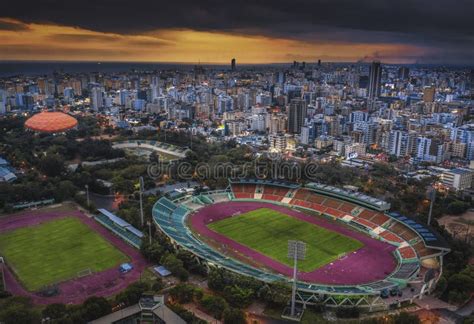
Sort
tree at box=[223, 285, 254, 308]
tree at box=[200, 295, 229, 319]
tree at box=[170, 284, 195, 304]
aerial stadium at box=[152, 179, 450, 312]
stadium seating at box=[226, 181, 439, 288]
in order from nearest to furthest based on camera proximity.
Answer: tree at box=[200, 295, 229, 319], tree at box=[223, 285, 254, 308], tree at box=[170, 284, 195, 304], aerial stadium at box=[152, 179, 450, 312], stadium seating at box=[226, 181, 439, 288]

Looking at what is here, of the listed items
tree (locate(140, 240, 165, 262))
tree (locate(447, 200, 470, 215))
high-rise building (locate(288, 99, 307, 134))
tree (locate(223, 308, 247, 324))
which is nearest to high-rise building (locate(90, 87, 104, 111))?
high-rise building (locate(288, 99, 307, 134))

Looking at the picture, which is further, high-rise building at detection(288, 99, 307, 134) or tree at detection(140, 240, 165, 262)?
high-rise building at detection(288, 99, 307, 134)

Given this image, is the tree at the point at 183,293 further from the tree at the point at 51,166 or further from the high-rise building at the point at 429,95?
the high-rise building at the point at 429,95

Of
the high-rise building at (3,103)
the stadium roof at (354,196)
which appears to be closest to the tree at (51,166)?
the stadium roof at (354,196)

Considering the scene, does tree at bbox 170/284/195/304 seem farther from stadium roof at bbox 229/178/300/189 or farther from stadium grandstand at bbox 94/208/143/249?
stadium roof at bbox 229/178/300/189

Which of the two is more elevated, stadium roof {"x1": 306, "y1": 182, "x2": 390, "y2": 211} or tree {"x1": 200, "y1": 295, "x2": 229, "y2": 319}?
stadium roof {"x1": 306, "y1": 182, "x2": 390, "y2": 211}

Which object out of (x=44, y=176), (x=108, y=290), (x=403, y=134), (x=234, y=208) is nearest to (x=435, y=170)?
(x=403, y=134)

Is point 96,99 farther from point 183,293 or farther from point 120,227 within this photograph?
point 183,293
